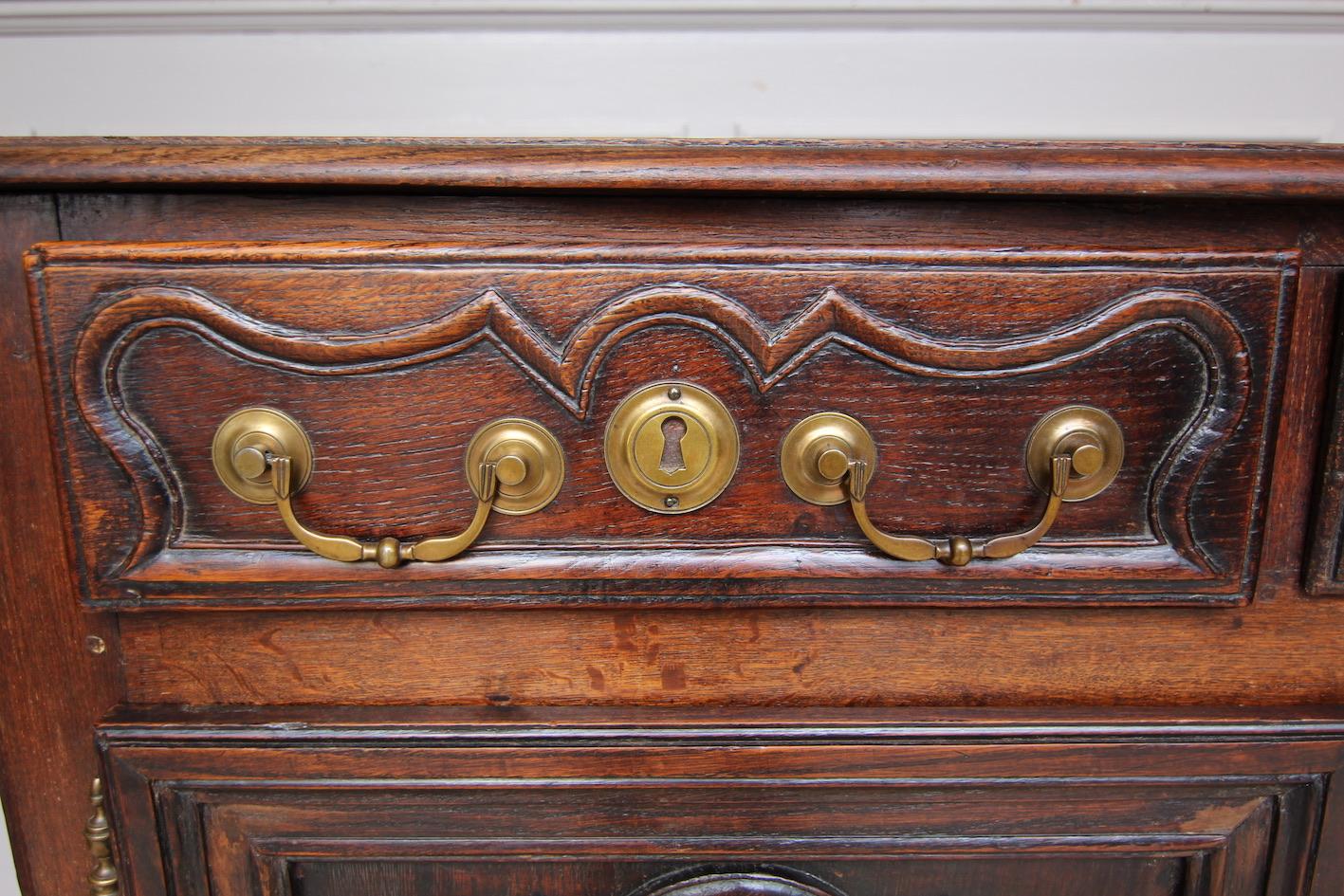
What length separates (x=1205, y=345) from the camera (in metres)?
0.35

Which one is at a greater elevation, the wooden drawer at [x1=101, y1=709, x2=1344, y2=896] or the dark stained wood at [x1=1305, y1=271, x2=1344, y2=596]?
the dark stained wood at [x1=1305, y1=271, x2=1344, y2=596]

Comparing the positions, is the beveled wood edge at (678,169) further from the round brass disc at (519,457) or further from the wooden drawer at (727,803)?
the wooden drawer at (727,803)

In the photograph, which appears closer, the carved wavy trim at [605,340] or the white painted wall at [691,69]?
the carved wavy trim at [605,340]

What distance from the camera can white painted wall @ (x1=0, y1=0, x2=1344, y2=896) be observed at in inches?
19.1

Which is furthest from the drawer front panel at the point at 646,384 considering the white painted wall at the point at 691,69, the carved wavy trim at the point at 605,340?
the white painted wall at the point at 691,69

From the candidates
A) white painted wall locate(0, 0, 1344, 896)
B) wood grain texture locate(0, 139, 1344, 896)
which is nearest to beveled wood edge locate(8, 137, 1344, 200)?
wood grain texture locate(0, 139, 1344, 896)

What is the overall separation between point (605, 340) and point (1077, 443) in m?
0.21

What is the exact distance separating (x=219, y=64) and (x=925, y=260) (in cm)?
43

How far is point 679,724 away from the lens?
39 cm

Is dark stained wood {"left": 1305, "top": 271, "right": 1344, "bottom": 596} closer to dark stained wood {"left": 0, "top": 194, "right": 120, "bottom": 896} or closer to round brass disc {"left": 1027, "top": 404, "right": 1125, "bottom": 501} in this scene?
round brass disc {"left": 1027, "top": 404, "right": 1125, "bottom": 501}

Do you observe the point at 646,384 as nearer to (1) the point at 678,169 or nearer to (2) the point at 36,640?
(1) the point at 678,169

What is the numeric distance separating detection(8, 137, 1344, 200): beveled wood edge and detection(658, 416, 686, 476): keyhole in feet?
0.33

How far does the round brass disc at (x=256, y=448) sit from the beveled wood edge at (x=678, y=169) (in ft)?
0.32

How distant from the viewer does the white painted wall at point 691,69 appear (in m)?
0.49
